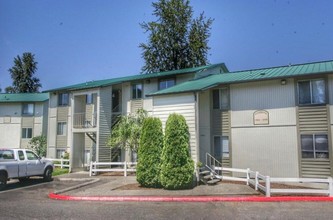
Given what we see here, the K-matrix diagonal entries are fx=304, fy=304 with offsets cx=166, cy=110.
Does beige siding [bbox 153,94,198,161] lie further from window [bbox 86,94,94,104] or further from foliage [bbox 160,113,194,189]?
window [bbox 86,94,94,104]

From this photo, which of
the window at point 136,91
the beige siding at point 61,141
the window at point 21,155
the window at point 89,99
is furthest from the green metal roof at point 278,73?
the beige siding at point 61,141

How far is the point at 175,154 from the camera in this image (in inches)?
566

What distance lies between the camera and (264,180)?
12641mm

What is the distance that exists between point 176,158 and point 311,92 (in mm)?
7748

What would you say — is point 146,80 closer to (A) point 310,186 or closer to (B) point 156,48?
(A) point 310,186

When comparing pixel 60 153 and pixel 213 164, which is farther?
pixel 60 153

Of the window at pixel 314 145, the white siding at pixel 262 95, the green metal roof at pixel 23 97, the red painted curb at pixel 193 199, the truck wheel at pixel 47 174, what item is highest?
the green metal roof at pixel 23 97

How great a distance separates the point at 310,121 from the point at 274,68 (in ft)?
15.4

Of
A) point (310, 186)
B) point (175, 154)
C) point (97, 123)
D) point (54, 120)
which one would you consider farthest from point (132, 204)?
point (54, 120)

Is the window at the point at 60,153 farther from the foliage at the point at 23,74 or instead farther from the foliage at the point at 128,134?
the foliage at the point at 23,74

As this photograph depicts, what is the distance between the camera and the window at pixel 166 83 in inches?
884

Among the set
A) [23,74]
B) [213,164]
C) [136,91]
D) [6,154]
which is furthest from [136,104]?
[23,74]

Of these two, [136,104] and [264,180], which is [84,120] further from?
[264,180]

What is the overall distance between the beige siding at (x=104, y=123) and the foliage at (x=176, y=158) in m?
9.25
